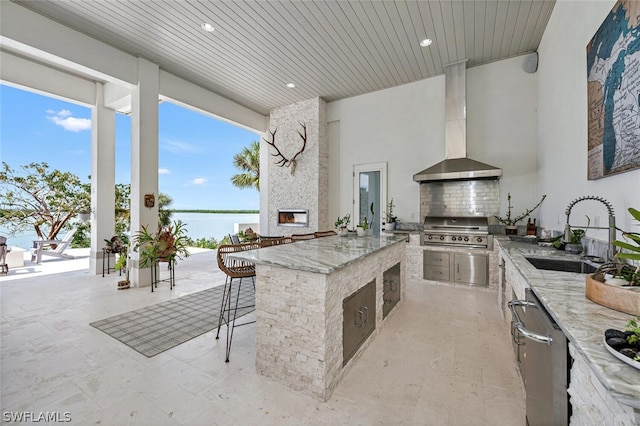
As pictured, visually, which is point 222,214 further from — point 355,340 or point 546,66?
point 546,66

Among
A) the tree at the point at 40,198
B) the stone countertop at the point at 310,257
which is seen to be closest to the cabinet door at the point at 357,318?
the stone countertop at the point at 310,257

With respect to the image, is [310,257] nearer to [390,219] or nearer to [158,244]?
[158,244]

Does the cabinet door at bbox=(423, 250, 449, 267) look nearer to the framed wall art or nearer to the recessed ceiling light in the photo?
the framed wall art

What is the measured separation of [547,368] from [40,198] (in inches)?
387

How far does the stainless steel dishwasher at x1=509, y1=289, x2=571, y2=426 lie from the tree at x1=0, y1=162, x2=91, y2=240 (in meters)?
8.33

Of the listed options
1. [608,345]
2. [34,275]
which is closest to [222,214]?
[34,275]

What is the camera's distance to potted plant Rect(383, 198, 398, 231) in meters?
5.11

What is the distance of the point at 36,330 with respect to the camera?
8.80ft

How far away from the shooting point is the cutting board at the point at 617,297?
0.91 m

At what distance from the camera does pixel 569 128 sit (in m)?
2.57

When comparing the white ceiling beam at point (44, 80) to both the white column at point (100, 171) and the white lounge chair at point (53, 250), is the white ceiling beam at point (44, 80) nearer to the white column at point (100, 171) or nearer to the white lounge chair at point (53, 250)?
the white column at point (100, 171)

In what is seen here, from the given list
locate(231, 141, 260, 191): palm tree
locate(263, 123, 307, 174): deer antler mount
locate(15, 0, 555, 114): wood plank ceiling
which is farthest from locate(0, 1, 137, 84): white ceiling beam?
locate(231, 141, 260, 191): palm tree

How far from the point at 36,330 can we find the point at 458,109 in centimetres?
651

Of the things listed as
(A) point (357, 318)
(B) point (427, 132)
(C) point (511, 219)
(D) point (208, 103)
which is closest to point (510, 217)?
(C) point (511, 219)
